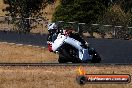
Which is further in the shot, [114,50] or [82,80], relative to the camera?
[114,50]

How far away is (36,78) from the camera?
21.6 metres

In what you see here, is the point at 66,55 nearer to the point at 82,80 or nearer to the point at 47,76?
the point at 47,76

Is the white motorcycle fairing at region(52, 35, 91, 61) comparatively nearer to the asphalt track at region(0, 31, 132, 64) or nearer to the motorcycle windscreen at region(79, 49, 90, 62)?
the motorcycle windscreen at region(79, 49, 90, 62)

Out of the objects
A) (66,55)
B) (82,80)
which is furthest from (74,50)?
(82,80)

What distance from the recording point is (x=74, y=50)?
91.5ft

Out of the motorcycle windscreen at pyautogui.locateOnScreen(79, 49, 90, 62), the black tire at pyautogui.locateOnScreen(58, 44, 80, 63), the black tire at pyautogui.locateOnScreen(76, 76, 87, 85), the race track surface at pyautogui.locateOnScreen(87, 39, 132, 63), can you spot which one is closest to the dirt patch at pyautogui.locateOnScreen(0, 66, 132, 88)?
the black tire at pyautogui.locateOnScreen(76, 76, 87, 85)

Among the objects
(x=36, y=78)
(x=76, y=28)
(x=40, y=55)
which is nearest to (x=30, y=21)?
(x=76, y=28)

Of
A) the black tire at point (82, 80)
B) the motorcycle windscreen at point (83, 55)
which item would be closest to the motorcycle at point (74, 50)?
the motorcycle windscreen at point (83, 55)

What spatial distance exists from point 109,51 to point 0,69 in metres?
7.54

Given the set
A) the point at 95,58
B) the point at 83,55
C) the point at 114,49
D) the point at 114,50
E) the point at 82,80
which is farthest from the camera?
the point at 114,49

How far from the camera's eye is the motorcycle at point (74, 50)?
27.6 metres

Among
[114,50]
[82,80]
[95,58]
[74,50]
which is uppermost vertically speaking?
[82,80]

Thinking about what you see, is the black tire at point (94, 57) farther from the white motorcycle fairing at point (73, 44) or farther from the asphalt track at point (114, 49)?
the asphalt track at point (114, 49)

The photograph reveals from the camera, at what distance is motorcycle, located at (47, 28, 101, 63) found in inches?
1086
